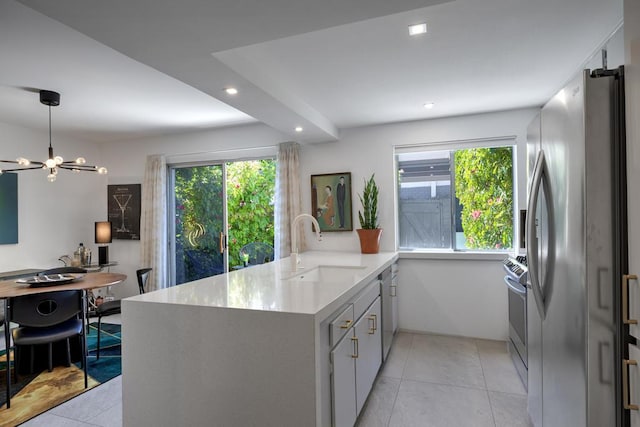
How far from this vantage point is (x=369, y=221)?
3840 mm

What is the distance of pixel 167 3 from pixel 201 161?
11.7 ft

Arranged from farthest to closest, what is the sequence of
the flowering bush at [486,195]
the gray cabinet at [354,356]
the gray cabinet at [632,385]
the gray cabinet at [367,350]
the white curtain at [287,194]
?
the white curtain at [287,194]
the flowering bush at [486,195]
the gray cabinet at [367,350]
the gray cabinet at [354,356]
the gray cabinet at [632,385]

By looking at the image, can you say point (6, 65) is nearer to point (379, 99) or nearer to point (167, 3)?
point (167, 3)

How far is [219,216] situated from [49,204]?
225cm

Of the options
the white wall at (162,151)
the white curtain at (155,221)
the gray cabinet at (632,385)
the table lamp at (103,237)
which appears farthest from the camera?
the table lamp at (103,237)

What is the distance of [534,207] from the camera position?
167 cm

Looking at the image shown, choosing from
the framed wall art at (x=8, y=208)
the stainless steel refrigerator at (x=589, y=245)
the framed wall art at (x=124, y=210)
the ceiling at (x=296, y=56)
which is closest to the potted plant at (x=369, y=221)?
the ceiling at (x=296, y=56)

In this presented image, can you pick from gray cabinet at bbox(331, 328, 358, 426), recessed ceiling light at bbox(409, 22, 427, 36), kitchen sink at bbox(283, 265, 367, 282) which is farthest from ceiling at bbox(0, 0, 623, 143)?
gray cabinet at bbox(331, 328, 358, 426)

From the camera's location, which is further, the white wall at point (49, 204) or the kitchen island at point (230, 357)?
the white wall at point (49, 204)

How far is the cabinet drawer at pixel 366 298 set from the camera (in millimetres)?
2046

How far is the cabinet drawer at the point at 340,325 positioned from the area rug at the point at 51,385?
2210 millimetres

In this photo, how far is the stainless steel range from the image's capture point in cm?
252

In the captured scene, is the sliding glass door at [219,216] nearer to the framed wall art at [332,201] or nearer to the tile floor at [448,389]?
the framed wall art at [332,201]

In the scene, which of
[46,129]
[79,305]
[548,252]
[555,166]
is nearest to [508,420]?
[548,252]
